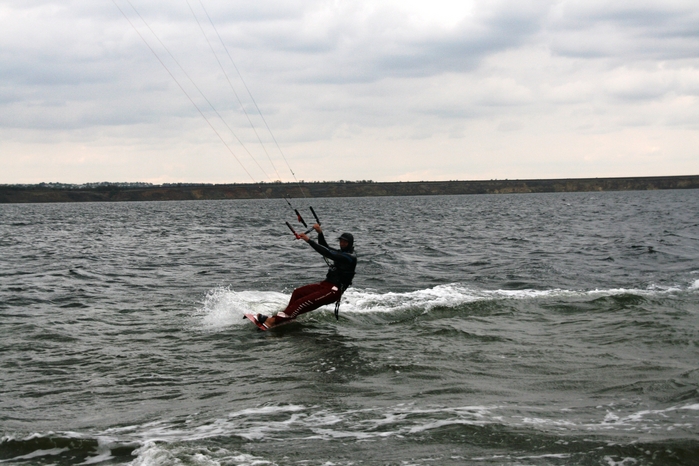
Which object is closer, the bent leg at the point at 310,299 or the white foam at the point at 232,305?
the bent leg at the point at 310,299

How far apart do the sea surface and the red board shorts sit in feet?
0.98

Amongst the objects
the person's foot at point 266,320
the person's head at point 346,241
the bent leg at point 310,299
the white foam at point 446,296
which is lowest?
the white foam at point 446,296

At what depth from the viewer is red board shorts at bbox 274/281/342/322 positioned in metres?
11.9

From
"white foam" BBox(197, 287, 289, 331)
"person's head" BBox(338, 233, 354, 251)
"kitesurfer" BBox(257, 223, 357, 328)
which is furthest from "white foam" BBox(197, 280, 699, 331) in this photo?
"person's head" BBox(338, 233, 354, 251)

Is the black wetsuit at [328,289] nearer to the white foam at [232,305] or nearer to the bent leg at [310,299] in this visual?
the bent leg at [310,299]

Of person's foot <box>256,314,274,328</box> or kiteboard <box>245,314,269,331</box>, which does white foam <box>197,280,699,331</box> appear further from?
person's foot <box>256,314,274,328</box>

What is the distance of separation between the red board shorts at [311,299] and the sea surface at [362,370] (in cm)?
30

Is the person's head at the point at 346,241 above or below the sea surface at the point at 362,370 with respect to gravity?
above

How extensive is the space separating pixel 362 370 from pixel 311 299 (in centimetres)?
324

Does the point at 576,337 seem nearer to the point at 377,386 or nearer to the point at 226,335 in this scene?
the point at 377,386

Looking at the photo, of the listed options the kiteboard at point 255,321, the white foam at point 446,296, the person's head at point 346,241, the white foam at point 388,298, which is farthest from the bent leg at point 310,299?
the white foam at point 446,296

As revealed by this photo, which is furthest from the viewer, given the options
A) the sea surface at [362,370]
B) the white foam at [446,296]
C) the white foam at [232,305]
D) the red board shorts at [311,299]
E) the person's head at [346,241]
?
the white foam at [446,296]

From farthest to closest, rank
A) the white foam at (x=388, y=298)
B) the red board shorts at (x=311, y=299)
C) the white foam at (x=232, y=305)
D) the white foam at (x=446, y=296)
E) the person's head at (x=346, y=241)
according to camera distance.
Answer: the white foam at (x=446, y=296), the white foam at (x=388, y=298), the white foam at (x=232, y=305), the red board shorts at (x=311, y=299), the person's head at (x=346, y=241)

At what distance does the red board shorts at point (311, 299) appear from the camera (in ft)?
39.0
